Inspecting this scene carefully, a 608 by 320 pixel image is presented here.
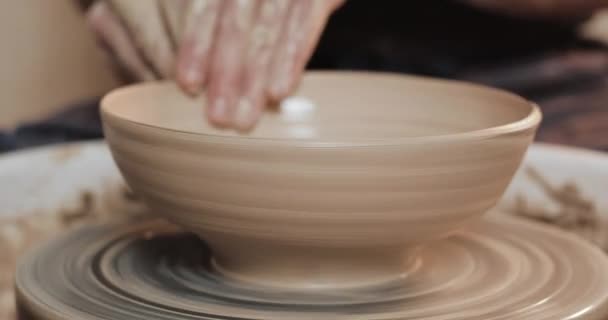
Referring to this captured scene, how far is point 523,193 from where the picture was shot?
1.11 meters

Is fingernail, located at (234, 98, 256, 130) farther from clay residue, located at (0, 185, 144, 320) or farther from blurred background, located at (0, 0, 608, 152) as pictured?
blurred background, located at (0, 0, 608, 152)

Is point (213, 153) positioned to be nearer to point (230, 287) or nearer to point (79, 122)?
point (230, 287)

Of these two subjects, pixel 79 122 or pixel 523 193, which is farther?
pixel 79 122

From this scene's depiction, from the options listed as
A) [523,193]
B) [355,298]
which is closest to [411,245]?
[355,298]

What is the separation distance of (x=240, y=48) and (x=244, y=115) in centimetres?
8

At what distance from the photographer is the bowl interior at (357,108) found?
84 centimetres

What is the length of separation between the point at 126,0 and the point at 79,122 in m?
0.42

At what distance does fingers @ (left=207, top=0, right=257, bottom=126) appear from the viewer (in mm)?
867

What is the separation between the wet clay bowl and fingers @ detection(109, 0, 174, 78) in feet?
0.67

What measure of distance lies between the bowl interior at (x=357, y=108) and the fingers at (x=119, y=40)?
0.23 m

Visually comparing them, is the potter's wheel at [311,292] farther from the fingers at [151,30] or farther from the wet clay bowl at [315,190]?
the fingers at [151,30]

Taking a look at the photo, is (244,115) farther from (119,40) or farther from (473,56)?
(473,56)

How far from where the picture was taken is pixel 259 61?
0.89 m

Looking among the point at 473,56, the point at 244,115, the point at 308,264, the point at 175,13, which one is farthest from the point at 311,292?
the point at 473,56
